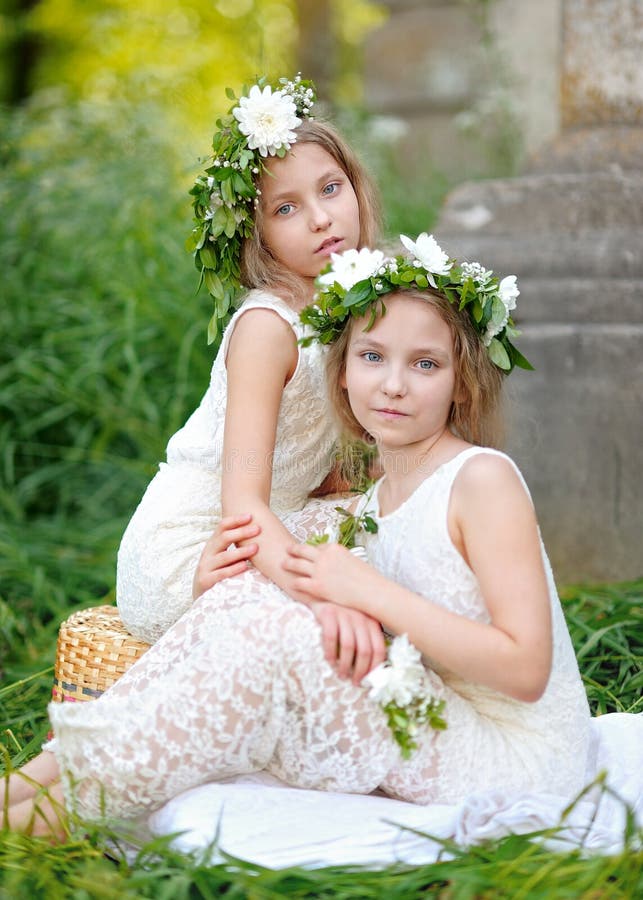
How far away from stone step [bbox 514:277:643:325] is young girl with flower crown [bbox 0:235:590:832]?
1.44m

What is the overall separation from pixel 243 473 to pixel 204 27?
9777mm

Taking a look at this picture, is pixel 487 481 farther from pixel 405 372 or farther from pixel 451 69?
pixel 451 69

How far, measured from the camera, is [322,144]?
2.66 meters

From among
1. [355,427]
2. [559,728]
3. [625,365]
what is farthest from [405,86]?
[559,728]

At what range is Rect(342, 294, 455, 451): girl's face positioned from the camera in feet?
7.18

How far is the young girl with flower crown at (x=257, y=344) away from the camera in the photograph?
8.14 ft

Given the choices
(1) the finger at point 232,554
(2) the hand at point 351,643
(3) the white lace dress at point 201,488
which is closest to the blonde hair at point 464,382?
(3) the white lace dress at point 201,488

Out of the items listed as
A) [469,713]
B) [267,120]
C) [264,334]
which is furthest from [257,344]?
[469,713]

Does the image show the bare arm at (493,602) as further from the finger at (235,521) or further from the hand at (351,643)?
the finger at (235,521)

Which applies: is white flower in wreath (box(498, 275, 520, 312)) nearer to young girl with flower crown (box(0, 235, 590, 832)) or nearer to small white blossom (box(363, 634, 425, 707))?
young girl with flower crown (box(0, 235, 590, 832))

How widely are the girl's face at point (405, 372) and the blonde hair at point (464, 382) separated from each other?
0.08ft

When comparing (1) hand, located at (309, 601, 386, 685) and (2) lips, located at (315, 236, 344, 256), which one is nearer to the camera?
(1) hand, located at (309, 601, 386, 685)

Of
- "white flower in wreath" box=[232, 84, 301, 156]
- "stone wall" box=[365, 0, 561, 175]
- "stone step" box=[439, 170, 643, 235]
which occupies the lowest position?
"white flower in wreath" box=[232, 84, 301, 156]

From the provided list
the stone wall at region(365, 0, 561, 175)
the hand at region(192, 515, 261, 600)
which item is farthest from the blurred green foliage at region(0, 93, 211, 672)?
the stone wall at region(365, 0, 561, 175)
